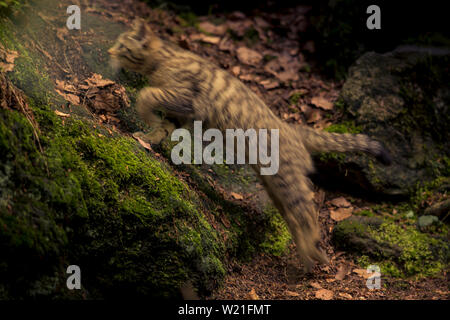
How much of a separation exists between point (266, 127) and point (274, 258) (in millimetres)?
1710

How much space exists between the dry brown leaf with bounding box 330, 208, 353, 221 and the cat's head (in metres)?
3.43

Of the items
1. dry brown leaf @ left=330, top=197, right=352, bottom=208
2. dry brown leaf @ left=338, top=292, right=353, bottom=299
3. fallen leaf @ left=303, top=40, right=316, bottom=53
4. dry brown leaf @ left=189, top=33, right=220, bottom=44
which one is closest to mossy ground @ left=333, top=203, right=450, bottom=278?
dry brown leaf @ left=330, top=197, right=352, bottom=208

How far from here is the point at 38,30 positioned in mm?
4270

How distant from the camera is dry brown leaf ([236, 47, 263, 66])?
699 cm

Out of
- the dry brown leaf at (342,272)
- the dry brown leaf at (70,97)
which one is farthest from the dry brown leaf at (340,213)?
the dry brown leaf at (70,97)

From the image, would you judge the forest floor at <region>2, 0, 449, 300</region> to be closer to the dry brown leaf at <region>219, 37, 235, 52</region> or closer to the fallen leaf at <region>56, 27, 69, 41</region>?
the dry brown leaf at <region>219, 37, 235, 52</region>

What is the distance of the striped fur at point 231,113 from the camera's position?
404 cm

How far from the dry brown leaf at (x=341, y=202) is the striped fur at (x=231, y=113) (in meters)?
1.16

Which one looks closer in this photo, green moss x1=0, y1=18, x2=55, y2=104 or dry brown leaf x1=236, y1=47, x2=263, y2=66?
green moss x1=0, y1=18, x2=55, y2=104

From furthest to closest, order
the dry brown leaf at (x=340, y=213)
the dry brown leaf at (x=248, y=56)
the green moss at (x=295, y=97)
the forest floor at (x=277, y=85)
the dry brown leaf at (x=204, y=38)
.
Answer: the dry brown leaf at (x=204, y=38), the dry brown leaf at (x=248, y=56), the green moss at (x=295, y=97), the dry brown leaf at (x=340, y=213), the forest floor at (x=277, y=85)

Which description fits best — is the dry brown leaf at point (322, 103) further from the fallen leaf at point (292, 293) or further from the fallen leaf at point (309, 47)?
the fallen leaf at point (292, 293)

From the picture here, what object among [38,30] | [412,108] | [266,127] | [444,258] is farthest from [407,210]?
[38,30]

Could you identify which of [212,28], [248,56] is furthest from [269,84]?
[212,28]
